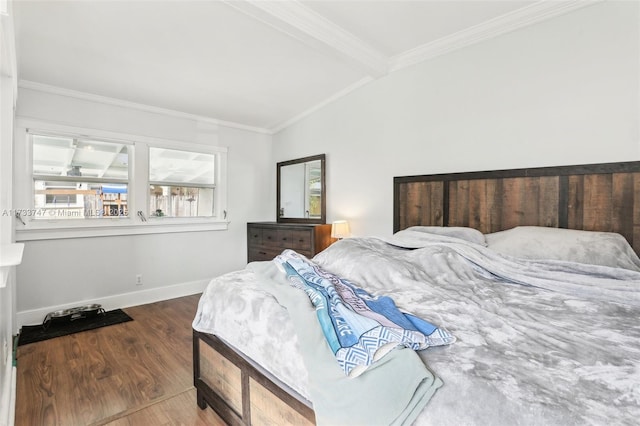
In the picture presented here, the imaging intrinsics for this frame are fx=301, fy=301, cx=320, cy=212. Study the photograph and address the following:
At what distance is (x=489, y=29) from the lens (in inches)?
98.1

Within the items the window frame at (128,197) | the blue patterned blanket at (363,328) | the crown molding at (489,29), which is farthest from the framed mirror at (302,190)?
the blue patterned blanket at (363,328)

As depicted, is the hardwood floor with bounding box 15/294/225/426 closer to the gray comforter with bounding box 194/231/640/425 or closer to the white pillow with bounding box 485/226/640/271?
the gray comforter with bounding box 194/231/640/425

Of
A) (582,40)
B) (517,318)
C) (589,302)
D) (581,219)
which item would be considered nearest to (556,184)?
(581,219)

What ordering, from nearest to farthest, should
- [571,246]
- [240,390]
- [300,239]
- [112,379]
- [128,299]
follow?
[240,390] < [571,246] < [112,379] < [128,299] < [300,239]

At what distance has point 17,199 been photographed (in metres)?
2.85

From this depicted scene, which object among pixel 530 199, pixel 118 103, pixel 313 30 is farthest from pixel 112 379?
pixel 530 199

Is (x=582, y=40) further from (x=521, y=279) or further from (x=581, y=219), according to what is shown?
(x=521, y=279)

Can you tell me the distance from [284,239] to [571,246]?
288 centimetres

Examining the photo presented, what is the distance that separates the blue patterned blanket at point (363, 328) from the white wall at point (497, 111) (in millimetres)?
1954

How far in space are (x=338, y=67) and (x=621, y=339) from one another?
297 cm

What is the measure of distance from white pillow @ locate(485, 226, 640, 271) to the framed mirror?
2.25 meters

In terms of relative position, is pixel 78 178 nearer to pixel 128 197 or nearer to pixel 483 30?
pixel 128 197

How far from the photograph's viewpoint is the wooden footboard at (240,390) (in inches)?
43.6

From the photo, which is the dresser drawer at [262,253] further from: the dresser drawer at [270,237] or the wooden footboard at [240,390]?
the wooden footboard at [240,390]
